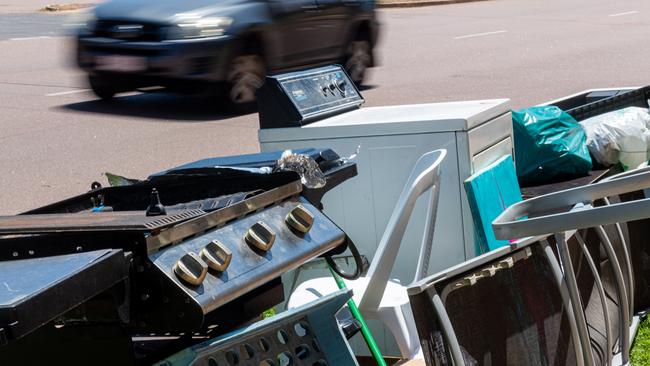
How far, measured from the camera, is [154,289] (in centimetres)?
251

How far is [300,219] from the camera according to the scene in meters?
2.99

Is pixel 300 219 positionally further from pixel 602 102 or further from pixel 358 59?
pixel 358 59

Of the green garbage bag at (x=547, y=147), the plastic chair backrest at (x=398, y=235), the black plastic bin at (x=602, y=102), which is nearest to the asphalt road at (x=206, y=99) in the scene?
the black plastic bin at (x=602, y=102)

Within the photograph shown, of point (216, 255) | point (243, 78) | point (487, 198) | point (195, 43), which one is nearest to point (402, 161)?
point (487, 198)

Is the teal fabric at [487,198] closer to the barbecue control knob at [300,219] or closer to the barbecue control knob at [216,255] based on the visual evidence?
the barbecue control knob at [300,219]

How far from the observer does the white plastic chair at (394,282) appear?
3.53 metres

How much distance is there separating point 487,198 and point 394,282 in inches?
21.0

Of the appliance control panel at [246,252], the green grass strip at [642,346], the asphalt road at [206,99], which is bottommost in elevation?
the asphalt road at [206,99]

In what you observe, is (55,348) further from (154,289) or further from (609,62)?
(609,62)

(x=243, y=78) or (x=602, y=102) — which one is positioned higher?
(x=602, y=102)

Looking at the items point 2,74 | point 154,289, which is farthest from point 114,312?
point 2,74

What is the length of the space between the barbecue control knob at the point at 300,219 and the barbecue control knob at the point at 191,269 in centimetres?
46

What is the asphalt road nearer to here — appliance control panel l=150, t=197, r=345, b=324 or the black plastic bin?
the black plastic bin

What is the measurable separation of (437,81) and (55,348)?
1102 cm
